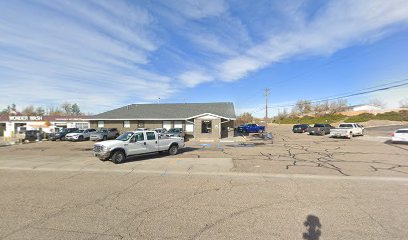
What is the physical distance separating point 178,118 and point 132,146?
19.0 meters

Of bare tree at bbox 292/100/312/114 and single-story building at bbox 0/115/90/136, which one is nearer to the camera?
single-story building at bbox 0/115/90/136

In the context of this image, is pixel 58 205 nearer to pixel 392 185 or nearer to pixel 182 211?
pixel 182 211

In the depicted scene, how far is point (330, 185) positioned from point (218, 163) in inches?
213

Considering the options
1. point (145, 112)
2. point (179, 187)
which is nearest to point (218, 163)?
point (179, 187)

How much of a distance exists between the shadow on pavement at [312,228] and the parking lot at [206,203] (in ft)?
0.08

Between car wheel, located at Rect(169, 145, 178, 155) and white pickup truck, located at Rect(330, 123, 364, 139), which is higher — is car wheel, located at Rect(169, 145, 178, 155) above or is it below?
below

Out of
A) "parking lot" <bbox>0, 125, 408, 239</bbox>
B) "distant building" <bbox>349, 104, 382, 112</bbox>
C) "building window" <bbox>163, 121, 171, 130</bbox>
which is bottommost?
"parking lot" <bbox>0, 125, 408, 239</bbox>

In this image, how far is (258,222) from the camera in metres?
4.61

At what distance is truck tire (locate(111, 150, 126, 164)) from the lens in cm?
1157

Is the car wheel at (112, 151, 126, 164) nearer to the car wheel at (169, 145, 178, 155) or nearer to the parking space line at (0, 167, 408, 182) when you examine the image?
the parking space line at (0, 167, 408, 182)

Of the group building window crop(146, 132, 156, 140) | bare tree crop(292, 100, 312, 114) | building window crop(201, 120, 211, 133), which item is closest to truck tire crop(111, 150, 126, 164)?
building window crop(146, 132, 156, 140)

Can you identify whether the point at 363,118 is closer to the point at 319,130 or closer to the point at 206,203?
the point at 319,130

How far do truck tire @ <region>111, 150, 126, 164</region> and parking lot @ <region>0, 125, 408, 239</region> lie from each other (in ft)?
6.13

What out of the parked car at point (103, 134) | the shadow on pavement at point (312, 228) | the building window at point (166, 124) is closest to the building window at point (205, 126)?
the building window at point (166, 124)
